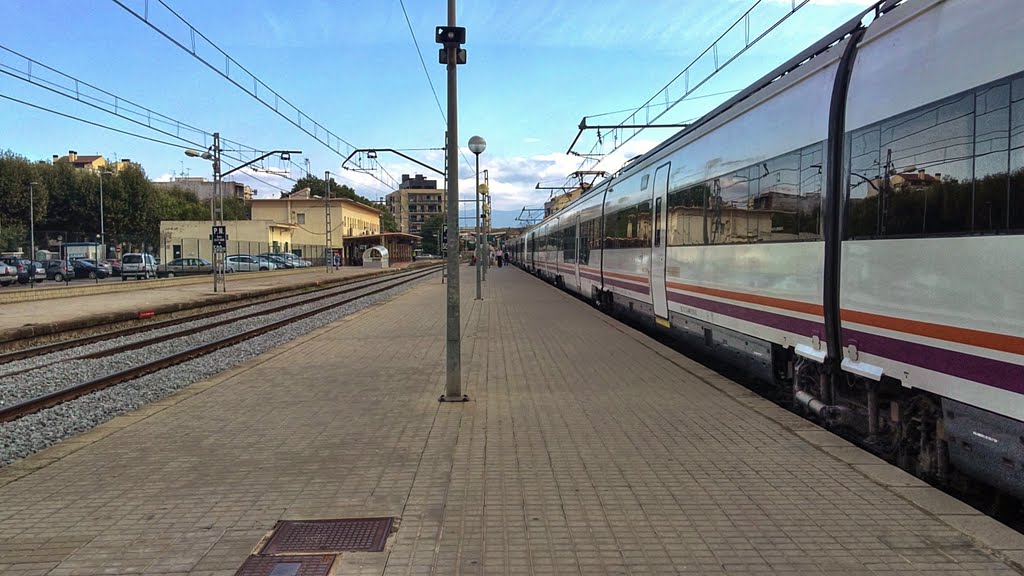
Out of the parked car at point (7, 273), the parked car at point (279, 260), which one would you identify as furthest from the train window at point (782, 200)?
the parked car at point (279, 260)

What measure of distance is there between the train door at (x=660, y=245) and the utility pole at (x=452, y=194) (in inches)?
183

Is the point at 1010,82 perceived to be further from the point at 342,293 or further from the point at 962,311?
the point at 342,293

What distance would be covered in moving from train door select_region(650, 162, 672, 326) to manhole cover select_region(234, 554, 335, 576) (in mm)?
8320

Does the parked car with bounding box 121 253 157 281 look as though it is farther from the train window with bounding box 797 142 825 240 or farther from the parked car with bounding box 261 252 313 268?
the train window with bounding box 797 142 825 240

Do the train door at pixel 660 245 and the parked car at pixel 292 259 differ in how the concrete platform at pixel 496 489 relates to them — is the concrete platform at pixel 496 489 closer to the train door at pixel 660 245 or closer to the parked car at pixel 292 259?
the train door at pixel 660 245

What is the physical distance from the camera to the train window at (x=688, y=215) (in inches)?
369

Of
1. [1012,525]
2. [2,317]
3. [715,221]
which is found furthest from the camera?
[2,317]

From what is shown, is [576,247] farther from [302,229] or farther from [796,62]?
[302,229]

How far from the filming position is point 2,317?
1827 cm

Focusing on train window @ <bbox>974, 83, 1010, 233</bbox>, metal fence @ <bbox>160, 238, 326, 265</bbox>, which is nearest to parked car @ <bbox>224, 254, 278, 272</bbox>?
metal fence @ <bbox>160, 238, 326, 265</bbox>

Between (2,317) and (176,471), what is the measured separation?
1712 cm

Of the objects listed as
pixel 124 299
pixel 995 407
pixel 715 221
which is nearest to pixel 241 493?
pixel 995 407

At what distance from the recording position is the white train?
3846 mm

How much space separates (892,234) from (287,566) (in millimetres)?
4425
